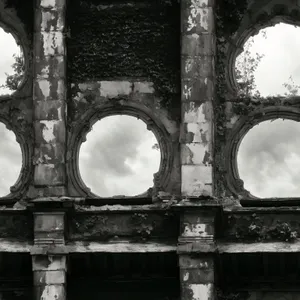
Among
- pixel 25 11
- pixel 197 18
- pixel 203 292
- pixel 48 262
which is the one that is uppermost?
pixel 25 11

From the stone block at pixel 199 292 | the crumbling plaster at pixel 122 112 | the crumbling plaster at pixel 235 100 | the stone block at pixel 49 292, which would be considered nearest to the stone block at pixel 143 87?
the crumbling plaster at pixel 122 112

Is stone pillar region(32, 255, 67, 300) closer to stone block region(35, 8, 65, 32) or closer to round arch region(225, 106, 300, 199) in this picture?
round arch region(225, 106, 300, 199)

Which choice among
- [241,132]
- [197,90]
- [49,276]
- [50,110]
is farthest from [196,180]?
[49,276]

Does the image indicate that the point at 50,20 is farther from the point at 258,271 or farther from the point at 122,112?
the point at 258,271

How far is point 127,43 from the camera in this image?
24344mm

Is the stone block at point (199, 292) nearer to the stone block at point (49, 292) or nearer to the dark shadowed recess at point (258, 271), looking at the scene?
the dark shadowed recess at point (258, 271)

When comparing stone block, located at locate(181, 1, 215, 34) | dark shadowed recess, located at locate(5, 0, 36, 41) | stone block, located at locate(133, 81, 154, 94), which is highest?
dark shadowed recess, located at locate(5, 0, 36, 41)

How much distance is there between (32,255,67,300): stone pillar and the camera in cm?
2262

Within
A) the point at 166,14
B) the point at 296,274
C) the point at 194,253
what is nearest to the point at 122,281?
the point at 194,253

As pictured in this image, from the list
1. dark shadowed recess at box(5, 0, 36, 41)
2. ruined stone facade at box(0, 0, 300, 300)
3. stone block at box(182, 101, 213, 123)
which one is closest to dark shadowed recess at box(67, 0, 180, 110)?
ruined stone facade at box(0, 0, 300, 300)

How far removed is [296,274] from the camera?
2311 centimetres

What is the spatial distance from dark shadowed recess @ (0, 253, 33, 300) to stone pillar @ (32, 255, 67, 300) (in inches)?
26.9

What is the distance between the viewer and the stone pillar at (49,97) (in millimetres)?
23359

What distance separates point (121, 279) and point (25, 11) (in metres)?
5.92
